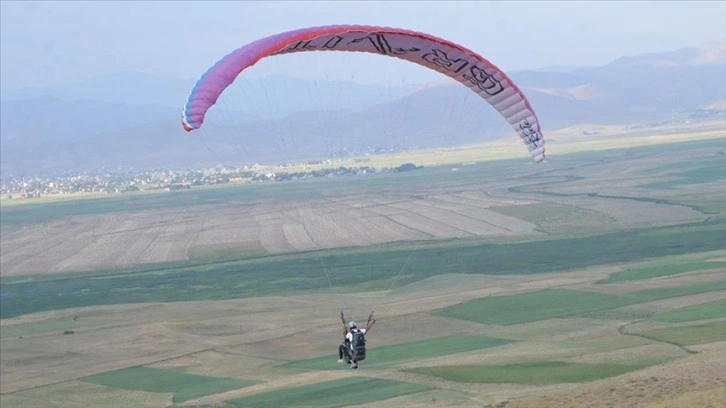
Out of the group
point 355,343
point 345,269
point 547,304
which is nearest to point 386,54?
point 355,343

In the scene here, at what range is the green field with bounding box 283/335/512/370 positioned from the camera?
33.4m

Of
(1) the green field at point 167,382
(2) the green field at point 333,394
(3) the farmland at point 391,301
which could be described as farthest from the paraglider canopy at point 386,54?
(1) the green field at point 167,382

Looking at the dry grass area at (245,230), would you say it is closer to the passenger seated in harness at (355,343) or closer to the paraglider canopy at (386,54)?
the paraglider canopy at (386,54)

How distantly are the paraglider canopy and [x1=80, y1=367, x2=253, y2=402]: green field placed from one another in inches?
462

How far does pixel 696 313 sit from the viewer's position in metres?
37.1

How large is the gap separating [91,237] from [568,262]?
42119mm

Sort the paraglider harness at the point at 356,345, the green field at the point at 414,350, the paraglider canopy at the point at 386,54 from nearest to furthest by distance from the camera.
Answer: the paraglider canopy at the point at 386,54 < the paraglider harness at the point at 356,345 < the green field at the point at 414,350

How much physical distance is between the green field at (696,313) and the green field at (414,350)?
16.4 feet

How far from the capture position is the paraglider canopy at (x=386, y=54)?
782 inches

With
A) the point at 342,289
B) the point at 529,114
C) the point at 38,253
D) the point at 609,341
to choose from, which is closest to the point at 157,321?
the point at 342,289

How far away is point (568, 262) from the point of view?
54.4m

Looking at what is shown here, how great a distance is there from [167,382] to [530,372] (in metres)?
9.77

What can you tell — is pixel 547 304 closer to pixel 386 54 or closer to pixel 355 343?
pixel 386 54

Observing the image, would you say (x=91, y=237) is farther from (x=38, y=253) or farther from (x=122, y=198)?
(x=122, y=198)
